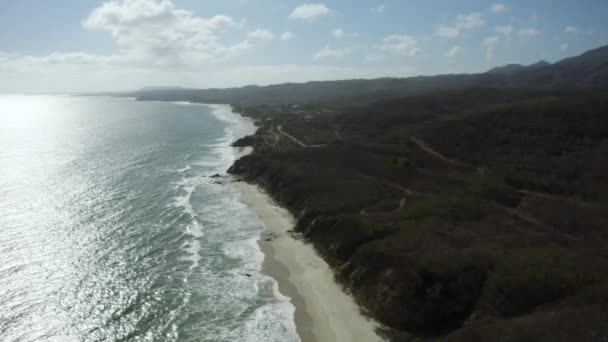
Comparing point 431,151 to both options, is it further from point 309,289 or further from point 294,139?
→ point 309,289

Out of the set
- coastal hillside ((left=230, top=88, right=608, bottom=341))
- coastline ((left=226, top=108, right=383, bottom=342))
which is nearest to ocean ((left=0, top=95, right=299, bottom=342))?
coastline ((left=226, top=108, right=383, bottom=342))

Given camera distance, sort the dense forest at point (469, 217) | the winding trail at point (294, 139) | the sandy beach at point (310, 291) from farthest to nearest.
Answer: the winding trail at point (294, 139) → the sandy beach at point (310, 291) → the dense forest at point (469, 217)

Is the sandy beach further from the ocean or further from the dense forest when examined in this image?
the dense forest

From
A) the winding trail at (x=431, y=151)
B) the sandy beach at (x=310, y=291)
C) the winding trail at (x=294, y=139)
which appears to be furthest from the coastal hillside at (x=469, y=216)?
the sandy beach at (x=310, y=291)

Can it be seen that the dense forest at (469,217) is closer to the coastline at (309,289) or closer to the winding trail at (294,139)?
the winding trail at (294,139)

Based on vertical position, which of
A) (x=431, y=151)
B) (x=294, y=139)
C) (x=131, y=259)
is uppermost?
(x=294, y=139)

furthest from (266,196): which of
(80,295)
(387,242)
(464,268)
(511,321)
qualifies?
(511,321)

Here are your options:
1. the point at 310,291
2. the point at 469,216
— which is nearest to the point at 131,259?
the point at 310,291
